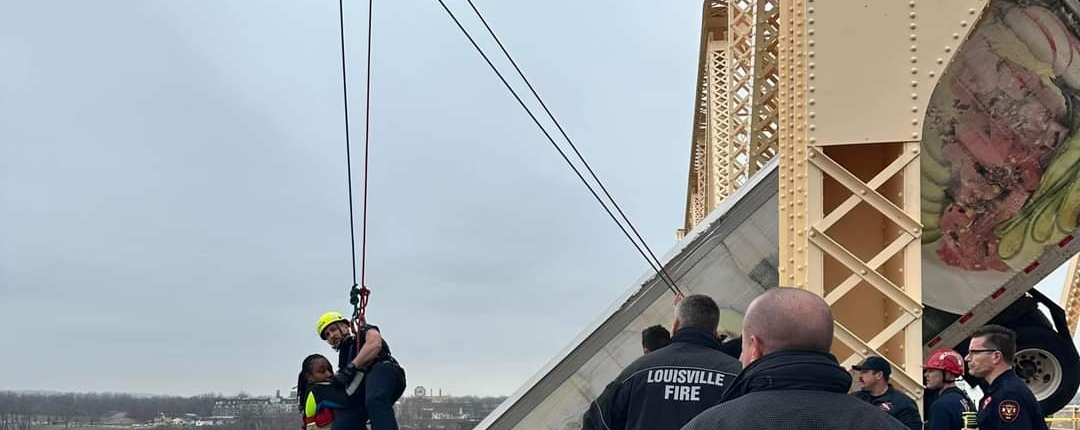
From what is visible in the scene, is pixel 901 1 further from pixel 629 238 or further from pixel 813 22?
pixel 629 238

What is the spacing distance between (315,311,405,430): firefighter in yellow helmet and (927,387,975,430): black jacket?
3.08 m

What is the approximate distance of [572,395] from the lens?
802cm

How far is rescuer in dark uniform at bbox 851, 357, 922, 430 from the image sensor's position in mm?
6039

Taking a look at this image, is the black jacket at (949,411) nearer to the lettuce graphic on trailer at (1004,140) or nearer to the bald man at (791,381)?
the lettuce graphic on trailer at (1004,140)

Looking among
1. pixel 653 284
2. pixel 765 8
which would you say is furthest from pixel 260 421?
pixel 765 8

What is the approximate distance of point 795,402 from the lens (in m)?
2.59

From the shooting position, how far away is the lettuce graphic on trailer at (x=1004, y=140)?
7.15m

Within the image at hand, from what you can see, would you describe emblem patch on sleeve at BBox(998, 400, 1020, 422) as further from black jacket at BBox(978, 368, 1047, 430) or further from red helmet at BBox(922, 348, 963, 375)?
red helmet at BBox(922, 348, 963, 375)

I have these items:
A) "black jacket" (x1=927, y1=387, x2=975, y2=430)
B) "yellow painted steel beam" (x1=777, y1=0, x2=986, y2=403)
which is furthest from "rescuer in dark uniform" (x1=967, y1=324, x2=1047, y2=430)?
"yellow painted steel beam" (x1=777, y1=0, x2=986, y2=403)

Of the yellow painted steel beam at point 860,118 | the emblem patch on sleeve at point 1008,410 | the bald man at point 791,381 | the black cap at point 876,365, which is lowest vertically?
the emblem patch on sleeve at point 1008,410

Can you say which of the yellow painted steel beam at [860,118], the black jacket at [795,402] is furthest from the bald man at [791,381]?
the yellow painted steel beam at [860,118]

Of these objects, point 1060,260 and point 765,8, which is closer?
point 1060,260

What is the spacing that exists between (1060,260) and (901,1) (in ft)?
8.21

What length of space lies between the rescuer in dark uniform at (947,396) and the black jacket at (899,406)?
0.14 meters
